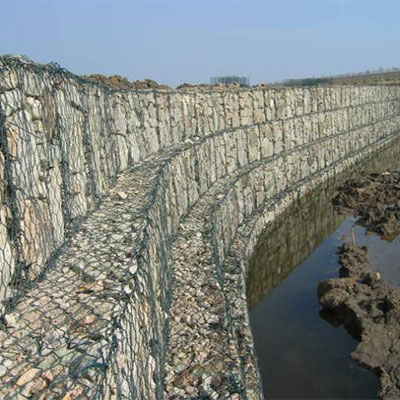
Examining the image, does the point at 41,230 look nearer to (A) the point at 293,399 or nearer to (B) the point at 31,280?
(B) the point at 31,280

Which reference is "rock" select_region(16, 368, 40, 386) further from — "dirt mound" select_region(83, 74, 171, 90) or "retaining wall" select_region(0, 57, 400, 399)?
"dirt mound" select_region(83, 74, 171, 90)

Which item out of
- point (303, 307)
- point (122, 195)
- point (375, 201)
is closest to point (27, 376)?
point (122, 195)

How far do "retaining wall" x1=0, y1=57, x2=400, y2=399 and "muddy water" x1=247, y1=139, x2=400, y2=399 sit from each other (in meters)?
1.44

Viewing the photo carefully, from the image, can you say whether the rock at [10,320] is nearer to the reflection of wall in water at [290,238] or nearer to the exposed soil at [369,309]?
the exposed soil at [369,309]

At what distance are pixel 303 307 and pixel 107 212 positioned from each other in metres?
6.38

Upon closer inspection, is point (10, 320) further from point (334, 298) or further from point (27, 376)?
point (334, 298)

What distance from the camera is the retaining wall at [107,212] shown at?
390 cm

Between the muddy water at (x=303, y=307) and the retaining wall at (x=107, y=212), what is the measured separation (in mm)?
1442

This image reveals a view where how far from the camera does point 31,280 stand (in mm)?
4598

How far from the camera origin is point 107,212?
261 inches

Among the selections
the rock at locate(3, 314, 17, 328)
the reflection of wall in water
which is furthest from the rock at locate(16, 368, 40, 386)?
the reflection of wall in water

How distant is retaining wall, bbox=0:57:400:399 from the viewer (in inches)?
153

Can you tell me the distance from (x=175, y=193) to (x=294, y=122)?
42.8ft

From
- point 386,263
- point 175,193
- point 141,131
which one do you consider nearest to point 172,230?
point 175,193
